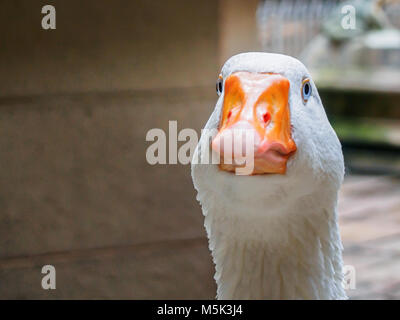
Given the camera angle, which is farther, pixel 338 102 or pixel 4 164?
pixel 338 102

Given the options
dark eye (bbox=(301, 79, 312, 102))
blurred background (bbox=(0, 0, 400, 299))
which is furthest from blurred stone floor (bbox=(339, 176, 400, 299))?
dark eye (bbox=(301, 79, 312, 102))

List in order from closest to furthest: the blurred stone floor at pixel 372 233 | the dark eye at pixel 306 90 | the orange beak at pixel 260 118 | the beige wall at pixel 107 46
Answer: the orange beak at pixel 260 118
the dark eye at pixel 306 90
the beige wall at pixel 107 46
the blurred stone floor at pixel 372 233

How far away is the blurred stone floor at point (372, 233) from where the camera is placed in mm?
4352

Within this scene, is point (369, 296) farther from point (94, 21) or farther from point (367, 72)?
point (367, 72)

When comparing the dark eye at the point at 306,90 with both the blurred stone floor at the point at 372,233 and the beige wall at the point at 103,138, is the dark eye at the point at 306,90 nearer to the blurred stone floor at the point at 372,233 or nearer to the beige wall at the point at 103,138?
the beige wall at the point at 103,138

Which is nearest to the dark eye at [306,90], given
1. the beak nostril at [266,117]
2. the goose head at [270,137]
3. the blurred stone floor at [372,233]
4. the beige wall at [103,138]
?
the goose head at [270,137]

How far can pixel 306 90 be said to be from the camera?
167 cm

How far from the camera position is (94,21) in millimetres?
2826

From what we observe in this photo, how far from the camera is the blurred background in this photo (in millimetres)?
2777

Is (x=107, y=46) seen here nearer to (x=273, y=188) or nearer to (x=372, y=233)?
(x=273, y=188)

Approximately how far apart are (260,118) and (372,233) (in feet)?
13.9
